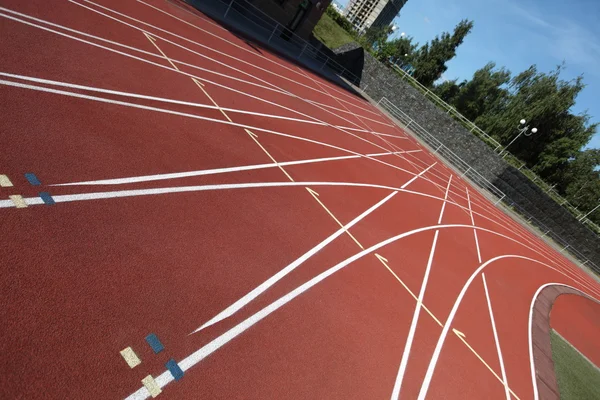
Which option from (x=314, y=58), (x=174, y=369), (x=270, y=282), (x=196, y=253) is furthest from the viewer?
(x=314, y=58)

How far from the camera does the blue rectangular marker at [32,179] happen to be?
12.8 feet

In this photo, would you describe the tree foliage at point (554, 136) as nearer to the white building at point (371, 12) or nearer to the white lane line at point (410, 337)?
the white lane line at point (410, 337)

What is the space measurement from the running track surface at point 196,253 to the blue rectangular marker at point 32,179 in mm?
20

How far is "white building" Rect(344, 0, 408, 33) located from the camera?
142 m

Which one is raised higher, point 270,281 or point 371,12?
point 371,12

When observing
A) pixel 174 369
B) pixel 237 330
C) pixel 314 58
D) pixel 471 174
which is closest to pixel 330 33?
pixel 314 58

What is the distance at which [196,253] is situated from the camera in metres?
4.35

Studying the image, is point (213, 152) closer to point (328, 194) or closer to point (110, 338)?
point (328, 194)

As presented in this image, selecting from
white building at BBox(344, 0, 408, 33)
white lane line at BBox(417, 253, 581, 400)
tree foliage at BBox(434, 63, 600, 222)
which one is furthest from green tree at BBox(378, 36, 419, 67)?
white building at BBox(344, 0, 408, 33)

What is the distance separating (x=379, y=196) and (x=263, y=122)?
13.4 ft

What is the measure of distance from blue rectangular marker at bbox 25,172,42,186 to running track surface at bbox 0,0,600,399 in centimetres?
2

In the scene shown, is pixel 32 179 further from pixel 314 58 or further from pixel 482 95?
pixel 482 95

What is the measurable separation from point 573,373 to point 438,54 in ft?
128

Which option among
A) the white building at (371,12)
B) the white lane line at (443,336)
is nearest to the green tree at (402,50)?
the white lane line at (443,336)
